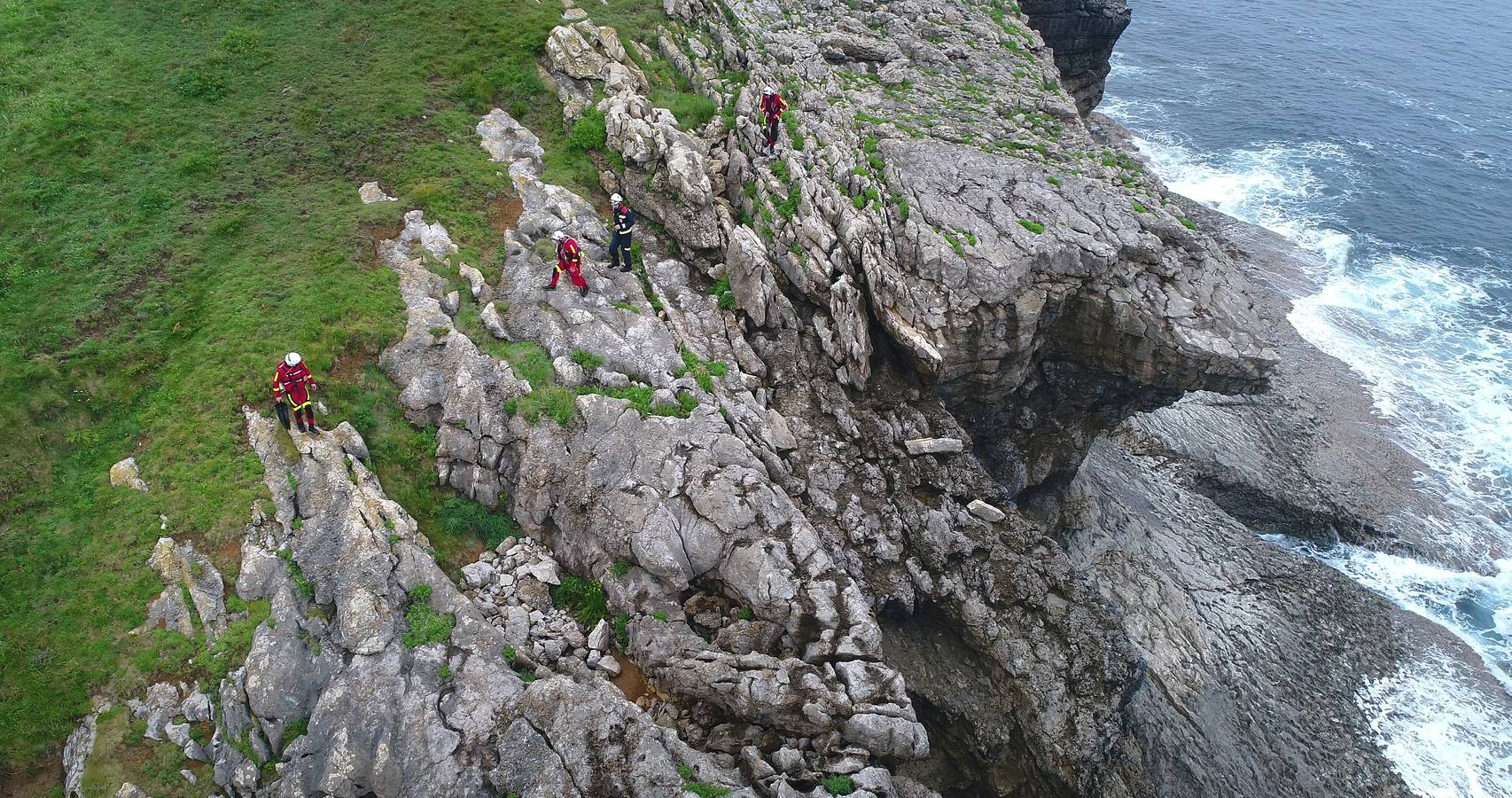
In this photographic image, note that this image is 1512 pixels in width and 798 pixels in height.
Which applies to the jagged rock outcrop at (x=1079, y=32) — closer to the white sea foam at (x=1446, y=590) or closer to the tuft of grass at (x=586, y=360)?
the white sea foam at (x=1446, y=590)

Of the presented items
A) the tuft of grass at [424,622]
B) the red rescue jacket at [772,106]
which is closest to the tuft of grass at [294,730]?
the tuft of grass at [424,622]

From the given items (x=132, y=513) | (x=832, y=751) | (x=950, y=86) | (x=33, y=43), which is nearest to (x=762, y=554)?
(x=832, y=751)

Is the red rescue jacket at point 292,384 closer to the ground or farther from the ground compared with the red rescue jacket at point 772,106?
closer to the ground

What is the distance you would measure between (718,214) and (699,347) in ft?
20.4

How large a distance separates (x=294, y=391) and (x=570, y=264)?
8141mm

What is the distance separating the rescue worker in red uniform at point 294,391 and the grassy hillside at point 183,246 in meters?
1.25

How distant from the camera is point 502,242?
2502 cm

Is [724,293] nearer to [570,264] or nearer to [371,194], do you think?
[570,264]

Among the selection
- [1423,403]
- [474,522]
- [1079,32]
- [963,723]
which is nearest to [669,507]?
[474,522]

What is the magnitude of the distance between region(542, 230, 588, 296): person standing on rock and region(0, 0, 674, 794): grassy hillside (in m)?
3.32

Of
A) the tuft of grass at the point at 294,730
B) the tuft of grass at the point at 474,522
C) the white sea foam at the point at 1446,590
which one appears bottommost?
the white sea foam at the point at 1446,590

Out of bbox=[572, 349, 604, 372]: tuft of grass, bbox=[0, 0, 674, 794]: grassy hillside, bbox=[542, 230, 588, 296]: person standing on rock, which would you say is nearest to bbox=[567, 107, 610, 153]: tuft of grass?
bbox=[0, 0, 674, 794]: grassy hillside

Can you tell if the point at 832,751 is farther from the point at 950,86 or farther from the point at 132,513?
the point at 950,86

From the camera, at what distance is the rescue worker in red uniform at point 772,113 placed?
2703 cm
